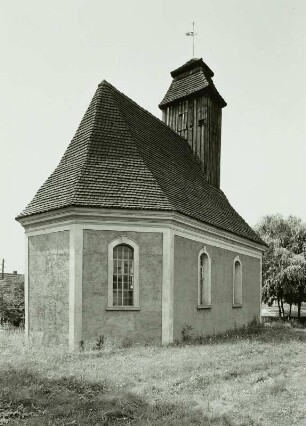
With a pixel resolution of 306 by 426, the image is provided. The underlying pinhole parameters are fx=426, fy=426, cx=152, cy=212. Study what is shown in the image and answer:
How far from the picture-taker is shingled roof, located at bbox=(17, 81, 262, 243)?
14.1m

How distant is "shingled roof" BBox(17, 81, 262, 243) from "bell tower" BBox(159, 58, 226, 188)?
428 centimetres

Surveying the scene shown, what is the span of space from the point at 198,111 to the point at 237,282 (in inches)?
377

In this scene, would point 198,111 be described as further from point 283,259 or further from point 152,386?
point 152,386

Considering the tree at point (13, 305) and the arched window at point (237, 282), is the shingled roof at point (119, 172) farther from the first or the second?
the tree at point (13, 305)

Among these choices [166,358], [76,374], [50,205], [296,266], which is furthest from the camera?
[296,266]

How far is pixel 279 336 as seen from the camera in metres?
17.0

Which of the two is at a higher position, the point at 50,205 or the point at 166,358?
the point at 50,205

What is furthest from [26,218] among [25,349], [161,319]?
[161,319]

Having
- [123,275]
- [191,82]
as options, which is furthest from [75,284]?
[191,82]

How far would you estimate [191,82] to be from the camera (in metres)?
24.2

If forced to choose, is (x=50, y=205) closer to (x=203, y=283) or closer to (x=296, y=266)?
(x=203, y=283)

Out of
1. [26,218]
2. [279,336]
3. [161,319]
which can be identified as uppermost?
[26,218]

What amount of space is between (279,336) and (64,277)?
9.02 meters

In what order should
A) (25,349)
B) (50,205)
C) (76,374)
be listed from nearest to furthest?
(76,374) → (25,349) → (50,205)
